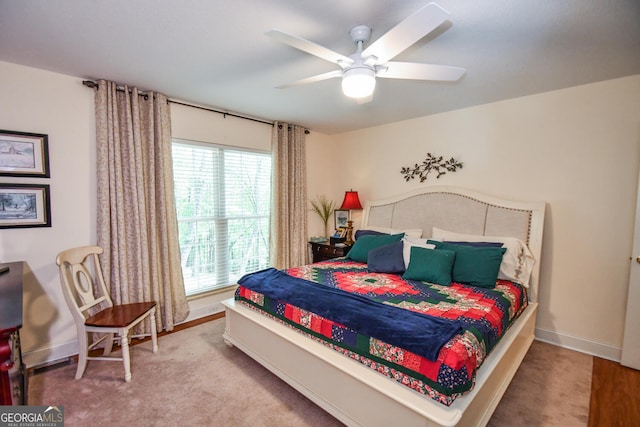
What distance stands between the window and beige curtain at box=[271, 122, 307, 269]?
0.14 metres

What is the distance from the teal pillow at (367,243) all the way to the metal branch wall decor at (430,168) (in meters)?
0.91

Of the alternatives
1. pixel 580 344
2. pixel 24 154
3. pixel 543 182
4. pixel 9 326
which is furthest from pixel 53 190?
pixel 580 344

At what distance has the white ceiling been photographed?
5.17 feet

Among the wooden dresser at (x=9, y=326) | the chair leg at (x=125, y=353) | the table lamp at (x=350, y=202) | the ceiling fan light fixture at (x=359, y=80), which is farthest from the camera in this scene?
the table lamp at (x=350, y=202)

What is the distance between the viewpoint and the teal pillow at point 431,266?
8.52 feet

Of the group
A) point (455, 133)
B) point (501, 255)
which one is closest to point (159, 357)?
point (501, 255)

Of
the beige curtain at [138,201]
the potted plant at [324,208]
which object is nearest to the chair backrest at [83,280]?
the beige curtain at [138,201]

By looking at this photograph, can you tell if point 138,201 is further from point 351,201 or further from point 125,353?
point 351,201

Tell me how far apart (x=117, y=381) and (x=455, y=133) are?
13.2 feet

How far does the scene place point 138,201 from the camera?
283 cm

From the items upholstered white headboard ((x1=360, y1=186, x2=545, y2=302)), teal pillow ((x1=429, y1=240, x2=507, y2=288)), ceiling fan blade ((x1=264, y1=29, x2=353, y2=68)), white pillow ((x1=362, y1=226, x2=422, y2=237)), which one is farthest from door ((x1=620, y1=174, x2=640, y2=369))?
ceiling fan blade ((x1=264, y1=29, x2=353, y2=68))

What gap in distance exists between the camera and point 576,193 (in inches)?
108

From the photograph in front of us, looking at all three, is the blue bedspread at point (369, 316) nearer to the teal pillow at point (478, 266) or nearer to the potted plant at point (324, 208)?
the teal pillow at point (478, 266)

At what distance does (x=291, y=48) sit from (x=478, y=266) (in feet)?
7.67
